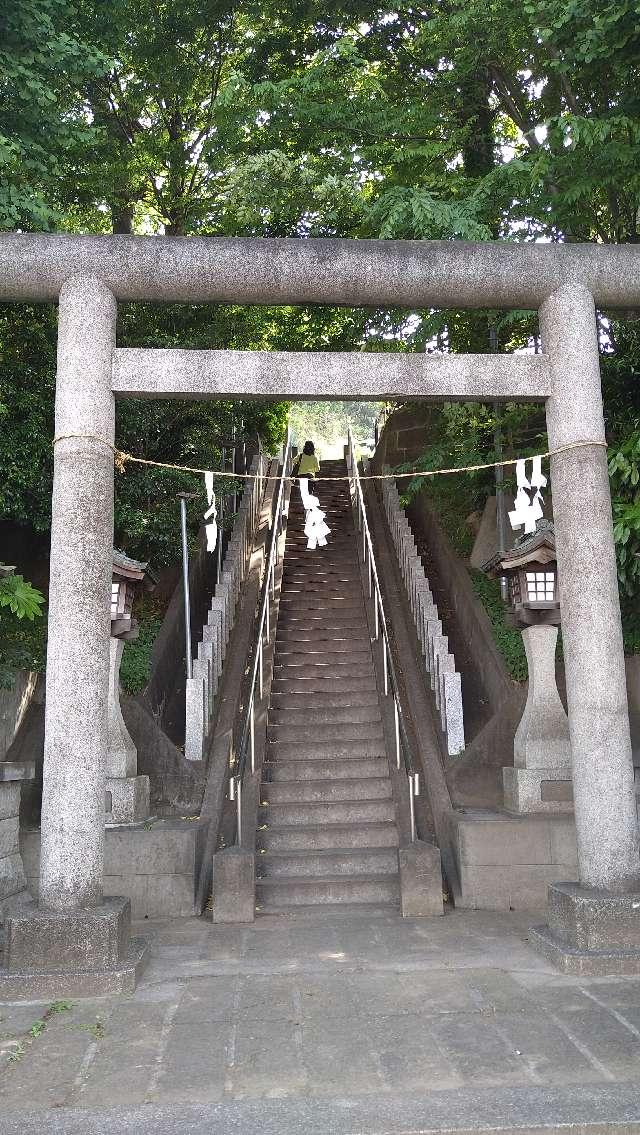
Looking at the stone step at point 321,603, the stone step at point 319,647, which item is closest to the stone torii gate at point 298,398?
the stone step at point 319,647

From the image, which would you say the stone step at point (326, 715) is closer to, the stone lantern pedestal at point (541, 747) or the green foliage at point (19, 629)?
the stone lantern pedestal at point (541, 747)

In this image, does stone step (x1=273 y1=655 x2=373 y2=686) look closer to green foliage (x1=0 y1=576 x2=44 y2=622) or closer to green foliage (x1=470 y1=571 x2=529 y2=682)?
green foliage (x1=470 y1=571 x2=529 y2=682)

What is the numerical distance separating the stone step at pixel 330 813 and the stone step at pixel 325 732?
1.07m

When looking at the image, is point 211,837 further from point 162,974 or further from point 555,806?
point 555,806

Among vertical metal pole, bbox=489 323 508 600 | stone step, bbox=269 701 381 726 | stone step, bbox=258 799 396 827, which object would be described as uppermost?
vertical metal pole, bbox=489 323 508 600

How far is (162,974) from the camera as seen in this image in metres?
5.07

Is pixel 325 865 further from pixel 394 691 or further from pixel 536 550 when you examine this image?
pixel 536 550

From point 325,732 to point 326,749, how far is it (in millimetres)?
282

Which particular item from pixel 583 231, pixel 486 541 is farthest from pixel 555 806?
pixel 583 231

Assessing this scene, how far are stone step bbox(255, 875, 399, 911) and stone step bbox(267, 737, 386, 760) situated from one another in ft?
5.54

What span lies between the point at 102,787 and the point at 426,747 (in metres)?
3.93

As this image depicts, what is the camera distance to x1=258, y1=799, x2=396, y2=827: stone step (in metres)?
7.63

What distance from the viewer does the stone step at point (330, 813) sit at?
300 inches

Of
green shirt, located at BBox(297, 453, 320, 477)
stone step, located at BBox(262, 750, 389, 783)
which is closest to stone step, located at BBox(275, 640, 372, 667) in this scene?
stone step, located at BBox(262, 750, 389, 783)
